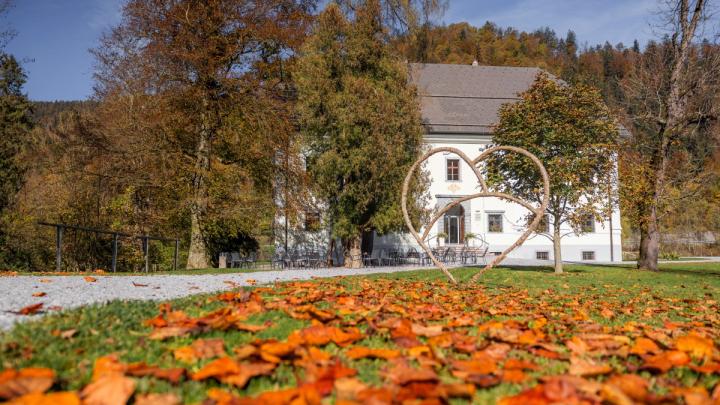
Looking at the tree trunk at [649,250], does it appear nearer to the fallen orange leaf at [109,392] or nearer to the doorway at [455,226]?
the doorway at [455,226]

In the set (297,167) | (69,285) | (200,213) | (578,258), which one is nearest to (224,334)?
(69,285)

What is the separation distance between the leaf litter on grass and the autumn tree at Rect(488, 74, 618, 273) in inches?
512

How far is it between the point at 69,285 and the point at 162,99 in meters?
12.7

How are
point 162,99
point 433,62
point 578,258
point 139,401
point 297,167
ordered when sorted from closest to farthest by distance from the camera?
point 139,401 → point 162,99 → point 297,167 → point 578,258 → point 433,62

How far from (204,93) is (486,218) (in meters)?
18.7

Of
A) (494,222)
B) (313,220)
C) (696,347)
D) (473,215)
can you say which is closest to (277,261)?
(313,220)

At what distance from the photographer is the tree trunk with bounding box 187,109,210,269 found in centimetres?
1892

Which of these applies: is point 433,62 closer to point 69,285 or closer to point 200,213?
point 200,213

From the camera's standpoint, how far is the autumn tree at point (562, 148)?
16797 mm

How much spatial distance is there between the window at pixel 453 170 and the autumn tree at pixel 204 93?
14.5 meters

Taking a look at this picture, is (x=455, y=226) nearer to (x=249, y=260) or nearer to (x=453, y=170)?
(x=453, y=170)

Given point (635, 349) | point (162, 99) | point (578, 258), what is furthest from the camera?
point (578, 258)

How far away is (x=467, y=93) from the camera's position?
36.0 m

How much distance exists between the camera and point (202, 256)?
1956 centimetres
